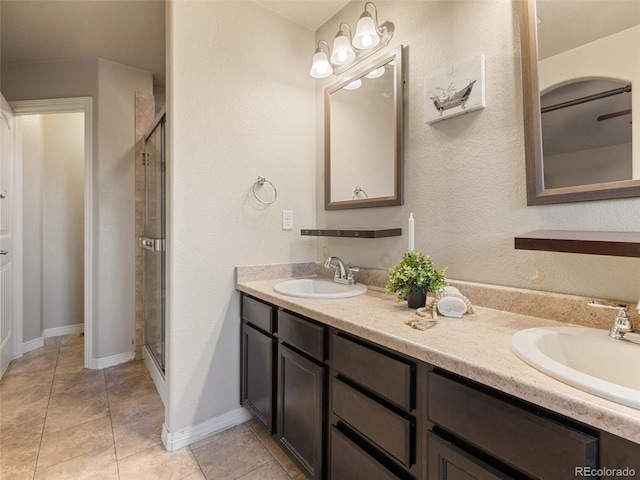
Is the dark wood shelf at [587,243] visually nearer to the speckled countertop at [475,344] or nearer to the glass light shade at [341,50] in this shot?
the speckled countertop at [475,344]

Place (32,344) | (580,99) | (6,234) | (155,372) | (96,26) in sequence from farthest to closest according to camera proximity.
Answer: (32,344) → (6,234) → (155,372) → (96,26) → (580,99)

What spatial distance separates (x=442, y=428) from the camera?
80cm

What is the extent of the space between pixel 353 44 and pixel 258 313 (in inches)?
57.8

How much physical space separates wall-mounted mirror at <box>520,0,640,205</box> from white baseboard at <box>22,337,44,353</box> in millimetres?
3833

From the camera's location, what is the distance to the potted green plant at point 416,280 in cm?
119

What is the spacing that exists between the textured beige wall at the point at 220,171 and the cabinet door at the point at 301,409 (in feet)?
1.63

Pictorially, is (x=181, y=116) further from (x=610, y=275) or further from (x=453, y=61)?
(x=610, y=275)

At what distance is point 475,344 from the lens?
0.83 metres

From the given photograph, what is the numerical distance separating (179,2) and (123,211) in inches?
65.6

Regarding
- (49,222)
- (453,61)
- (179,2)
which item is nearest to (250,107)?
(179,2)

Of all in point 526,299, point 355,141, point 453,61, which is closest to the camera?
point 526,299

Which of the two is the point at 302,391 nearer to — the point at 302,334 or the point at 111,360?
the point at 302,334

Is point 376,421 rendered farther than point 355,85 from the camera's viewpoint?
No

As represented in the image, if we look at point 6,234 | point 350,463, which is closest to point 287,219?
point 350,463
